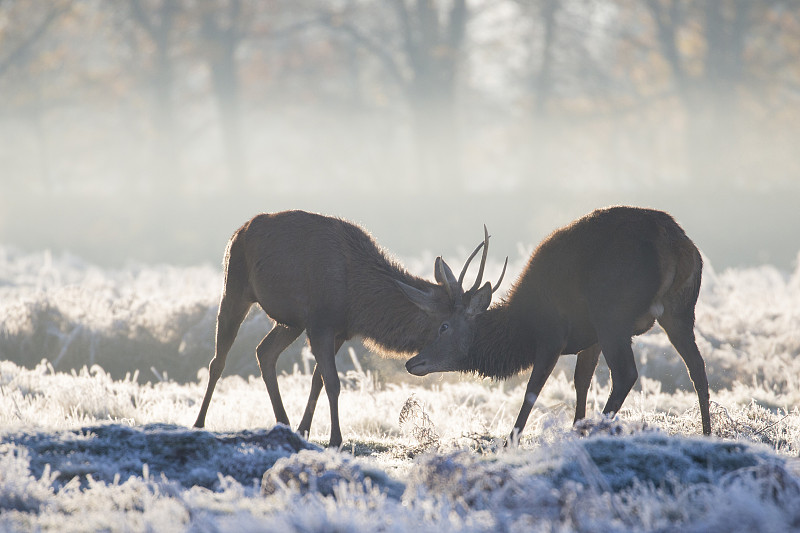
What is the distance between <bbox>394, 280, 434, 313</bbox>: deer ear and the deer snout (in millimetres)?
414

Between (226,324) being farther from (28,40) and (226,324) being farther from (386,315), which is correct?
(28,40)

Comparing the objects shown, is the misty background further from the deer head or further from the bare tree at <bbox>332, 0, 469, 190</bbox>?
the deer head

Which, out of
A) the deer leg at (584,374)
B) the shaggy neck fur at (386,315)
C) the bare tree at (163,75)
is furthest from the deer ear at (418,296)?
the bare tree at (163,75)

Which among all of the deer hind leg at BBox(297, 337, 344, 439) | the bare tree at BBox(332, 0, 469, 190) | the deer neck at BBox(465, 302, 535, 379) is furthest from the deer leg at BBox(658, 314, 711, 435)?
the bare tree at BBox(332, 0, 469, 190)

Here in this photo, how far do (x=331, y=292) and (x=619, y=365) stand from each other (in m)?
2.41

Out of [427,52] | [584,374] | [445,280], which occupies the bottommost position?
[584,374]

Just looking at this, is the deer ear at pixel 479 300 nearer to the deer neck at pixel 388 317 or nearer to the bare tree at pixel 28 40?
the deer neck at pixel 388 317

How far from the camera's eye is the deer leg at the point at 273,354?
7.86 m

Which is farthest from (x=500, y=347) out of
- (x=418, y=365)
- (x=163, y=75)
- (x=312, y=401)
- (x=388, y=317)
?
(x=163, y=75)

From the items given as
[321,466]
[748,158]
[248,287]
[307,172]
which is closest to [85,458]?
[321,466]

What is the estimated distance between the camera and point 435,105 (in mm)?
36375

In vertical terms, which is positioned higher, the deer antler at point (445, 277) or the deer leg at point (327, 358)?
the deer antler at point (445, 277)

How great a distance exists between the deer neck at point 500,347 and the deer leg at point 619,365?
81 cm

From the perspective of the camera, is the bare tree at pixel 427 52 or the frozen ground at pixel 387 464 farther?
the bare tree at pixel 427 52
